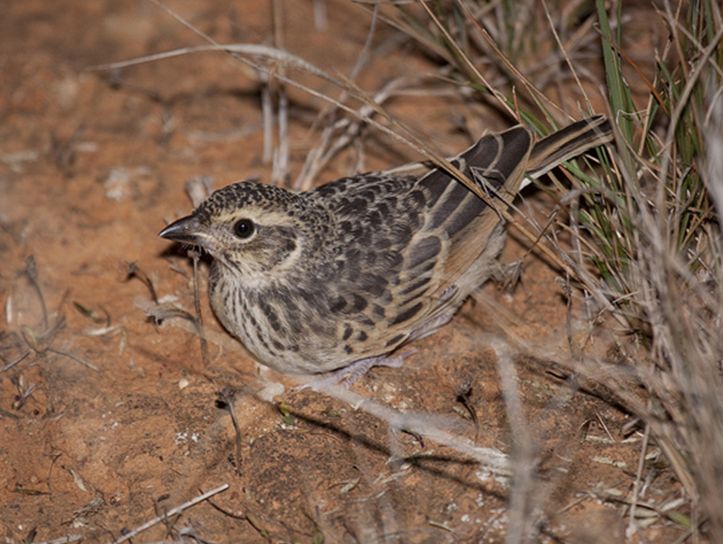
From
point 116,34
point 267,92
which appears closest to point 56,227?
point 267,92

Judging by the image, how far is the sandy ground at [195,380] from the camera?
463 centimetres

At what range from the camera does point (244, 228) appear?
5.10 m

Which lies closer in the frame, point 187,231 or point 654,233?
point 654,233

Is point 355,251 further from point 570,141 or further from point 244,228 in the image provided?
point 570,141

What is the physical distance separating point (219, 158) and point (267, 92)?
0.56 m

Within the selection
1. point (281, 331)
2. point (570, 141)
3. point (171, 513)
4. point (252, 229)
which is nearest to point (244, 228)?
point (252, 229)

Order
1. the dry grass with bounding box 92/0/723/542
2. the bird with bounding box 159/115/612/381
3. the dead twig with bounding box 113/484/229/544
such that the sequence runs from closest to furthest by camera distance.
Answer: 1. the dry grass with bounding box 92/0/723/542
2. the dead twig with bounding box 113/484/229/544
3. the bird with bounding box 159/115/612/381

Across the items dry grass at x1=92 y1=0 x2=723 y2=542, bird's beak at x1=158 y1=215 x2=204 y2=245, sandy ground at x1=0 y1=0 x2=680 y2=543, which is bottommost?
sandy ground at x1=0 y1=0 x2=680 y2=543

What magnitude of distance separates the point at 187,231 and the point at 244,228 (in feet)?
0.97

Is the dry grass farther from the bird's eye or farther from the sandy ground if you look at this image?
the bird's eye

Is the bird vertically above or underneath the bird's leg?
above

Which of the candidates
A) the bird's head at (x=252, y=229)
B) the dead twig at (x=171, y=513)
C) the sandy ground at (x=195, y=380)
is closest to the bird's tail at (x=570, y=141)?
the sandy ground at (x=195, y=380)

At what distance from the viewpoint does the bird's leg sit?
5.46 metres

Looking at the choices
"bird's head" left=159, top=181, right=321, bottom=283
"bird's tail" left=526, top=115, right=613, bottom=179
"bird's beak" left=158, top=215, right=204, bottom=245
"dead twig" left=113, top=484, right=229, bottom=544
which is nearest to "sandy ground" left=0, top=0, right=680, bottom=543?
"dead twig" left=113, top=484, right=229, bottom=544
